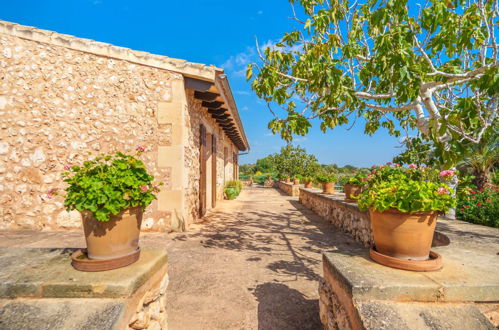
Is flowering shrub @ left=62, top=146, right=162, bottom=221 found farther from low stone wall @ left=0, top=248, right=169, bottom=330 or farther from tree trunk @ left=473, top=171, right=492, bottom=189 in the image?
tree trunk @ left=473, top=171, right=492, bottom=189

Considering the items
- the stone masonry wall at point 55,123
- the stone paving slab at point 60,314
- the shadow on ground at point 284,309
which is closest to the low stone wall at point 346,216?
the shadow on ground at point 284,309

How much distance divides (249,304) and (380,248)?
4.62 feet

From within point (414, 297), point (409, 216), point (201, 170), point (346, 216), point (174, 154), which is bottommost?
point (346, 216)

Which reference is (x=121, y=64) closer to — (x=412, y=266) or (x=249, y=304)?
(x=249, y=304)

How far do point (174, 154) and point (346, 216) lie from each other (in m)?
3.81

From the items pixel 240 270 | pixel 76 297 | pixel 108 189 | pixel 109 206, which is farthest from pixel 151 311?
pixel 240 270

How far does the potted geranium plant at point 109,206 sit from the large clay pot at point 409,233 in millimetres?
1752

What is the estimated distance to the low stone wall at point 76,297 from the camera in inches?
51.3

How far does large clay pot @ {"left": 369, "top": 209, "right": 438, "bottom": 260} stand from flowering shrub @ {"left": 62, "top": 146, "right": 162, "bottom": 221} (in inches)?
68.8

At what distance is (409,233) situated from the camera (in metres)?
1.64

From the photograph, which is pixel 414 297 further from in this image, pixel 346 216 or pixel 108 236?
pixel 346 216

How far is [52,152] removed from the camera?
478 cm

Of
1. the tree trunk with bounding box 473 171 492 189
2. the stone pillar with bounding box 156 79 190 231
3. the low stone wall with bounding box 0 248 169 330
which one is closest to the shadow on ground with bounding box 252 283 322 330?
the low stone wall with bounding box 0 248 169 330

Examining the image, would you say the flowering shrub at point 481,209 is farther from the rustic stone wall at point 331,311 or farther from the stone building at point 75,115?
the stone building at point 75,115
